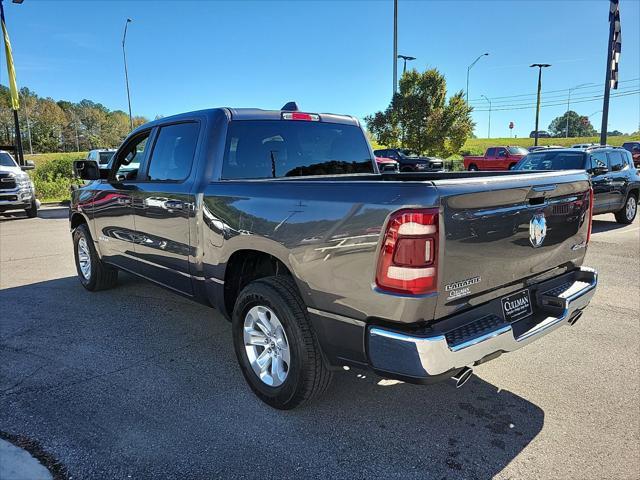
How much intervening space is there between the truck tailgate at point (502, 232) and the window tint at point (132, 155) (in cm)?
333

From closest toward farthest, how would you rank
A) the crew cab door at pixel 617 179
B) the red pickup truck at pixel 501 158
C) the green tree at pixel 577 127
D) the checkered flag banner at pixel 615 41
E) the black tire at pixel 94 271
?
the black tire at pixel 94 271, the crew cab door at pixel 617 179, the checkered flag banner at pixel 615 41, the red pickup truck at pixel 501 158, the green tree at pixel 577 127

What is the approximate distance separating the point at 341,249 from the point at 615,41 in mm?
24887

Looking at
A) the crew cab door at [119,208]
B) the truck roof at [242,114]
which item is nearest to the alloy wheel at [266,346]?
the truck roof at [242,114]

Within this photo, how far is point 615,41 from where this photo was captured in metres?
21.5

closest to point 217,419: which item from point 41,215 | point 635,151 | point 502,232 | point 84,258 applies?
point 502,232

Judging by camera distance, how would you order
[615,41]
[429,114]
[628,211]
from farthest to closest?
[429,114]
[615,41]
[628,211]

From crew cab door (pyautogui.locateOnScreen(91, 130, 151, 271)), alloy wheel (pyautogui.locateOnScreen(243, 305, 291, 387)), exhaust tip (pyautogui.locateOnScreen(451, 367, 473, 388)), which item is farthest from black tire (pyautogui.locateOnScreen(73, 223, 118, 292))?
exhaust tip (pyautogui.locateOnScreen(451, 367, 473, 388))

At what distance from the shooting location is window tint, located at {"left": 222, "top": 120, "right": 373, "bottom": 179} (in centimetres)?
373

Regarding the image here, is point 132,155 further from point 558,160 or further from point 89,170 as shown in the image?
point 558,160

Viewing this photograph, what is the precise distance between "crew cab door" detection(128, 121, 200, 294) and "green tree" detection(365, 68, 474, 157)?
28.9 m

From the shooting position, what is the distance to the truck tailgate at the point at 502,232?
7.73 ft

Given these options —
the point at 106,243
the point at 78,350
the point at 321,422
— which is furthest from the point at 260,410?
the point at 106,243

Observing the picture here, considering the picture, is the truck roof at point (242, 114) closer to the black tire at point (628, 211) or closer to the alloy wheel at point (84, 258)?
the alloy wheel at point (84, 258)

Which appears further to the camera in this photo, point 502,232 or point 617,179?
point 617,179
